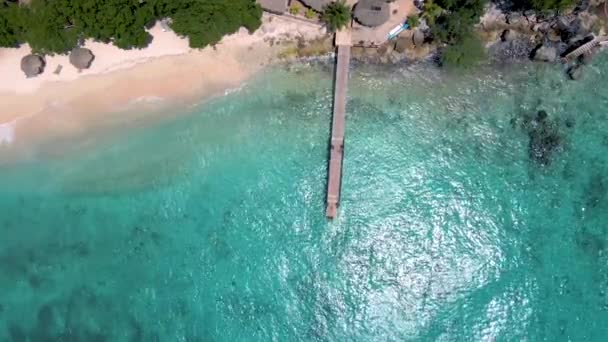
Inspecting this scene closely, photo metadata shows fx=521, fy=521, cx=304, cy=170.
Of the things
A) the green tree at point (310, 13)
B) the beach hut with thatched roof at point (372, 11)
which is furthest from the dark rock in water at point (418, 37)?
the green tree at point (310, 13)

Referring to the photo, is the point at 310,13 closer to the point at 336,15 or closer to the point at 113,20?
the point at 336,15

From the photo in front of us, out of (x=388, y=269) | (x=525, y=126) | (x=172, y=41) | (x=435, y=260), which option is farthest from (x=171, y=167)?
(x=525, y=126)

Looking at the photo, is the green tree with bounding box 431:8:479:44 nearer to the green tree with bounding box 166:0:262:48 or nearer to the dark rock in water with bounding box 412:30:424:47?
the dark rock in water with bounding box 412:30:424:47

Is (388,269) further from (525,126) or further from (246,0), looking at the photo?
(246,0)

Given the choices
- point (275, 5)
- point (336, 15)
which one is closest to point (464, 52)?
point (336, 15)

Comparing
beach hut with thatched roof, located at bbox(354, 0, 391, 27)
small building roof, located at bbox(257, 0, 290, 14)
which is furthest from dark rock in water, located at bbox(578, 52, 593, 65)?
small building roof, located at bbox(257, 0, 290, 14)

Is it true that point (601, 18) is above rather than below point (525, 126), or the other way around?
above
